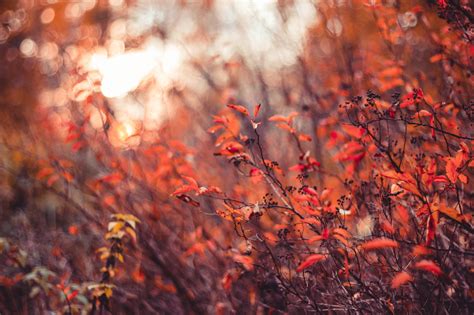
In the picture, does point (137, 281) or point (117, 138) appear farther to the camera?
point (117, 138)

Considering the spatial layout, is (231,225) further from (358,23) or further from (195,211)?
(358,23)

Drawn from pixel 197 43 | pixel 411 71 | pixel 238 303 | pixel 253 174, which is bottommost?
pixel 238 303

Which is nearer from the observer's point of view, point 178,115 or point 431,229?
point 431,229

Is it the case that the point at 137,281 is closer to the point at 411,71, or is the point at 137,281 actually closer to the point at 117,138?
the point at 117,138

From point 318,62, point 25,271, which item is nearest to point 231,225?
point 25,271

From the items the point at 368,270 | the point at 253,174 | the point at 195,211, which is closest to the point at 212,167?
the point at 195,211

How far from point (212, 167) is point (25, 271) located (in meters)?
2.54

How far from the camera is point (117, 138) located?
4.42 m

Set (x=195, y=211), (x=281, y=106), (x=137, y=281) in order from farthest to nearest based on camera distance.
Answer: (x=281, y=106) < (x=195, y=211) < (x=137, y=281)

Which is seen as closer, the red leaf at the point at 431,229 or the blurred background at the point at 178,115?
the red leaf at the point at 431,229

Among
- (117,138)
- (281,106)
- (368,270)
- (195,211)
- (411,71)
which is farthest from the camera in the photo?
(281,106)

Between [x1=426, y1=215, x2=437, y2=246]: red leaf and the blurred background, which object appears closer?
[x1=426, y1=215, x2=437, y2=246]: red leaf

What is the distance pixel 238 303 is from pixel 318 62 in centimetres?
372

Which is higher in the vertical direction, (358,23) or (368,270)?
(358,23)
